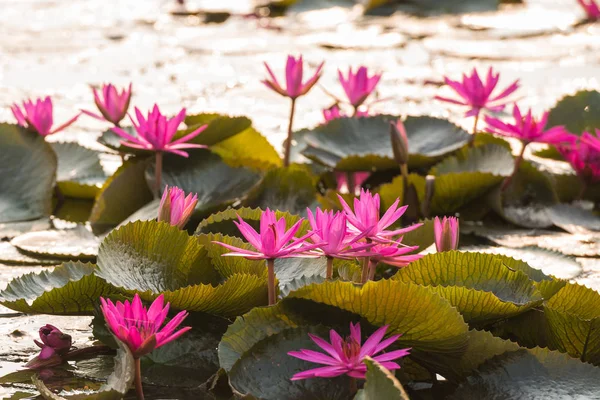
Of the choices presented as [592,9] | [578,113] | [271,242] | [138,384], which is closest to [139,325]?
[138,384]

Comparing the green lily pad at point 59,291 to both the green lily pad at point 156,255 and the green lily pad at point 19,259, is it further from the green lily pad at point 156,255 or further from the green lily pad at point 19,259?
the green lily pad at point 19,259

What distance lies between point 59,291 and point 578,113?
1663 mm

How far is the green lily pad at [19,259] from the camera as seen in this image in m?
1.92

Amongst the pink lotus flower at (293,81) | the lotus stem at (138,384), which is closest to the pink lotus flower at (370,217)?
the lotus stem at (138,384)

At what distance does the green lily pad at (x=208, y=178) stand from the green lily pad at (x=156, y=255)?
52 centimetres

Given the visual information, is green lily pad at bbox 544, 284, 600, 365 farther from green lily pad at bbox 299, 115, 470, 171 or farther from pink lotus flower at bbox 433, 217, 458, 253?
green lily pad at bbox 299, 115, 470, 171

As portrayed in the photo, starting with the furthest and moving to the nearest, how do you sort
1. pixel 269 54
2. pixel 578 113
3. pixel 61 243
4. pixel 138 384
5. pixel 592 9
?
1. pixel 592 9
2. pixel 269 54
3. pixel 578 113
4. pixel 61 243
5. pixel 138 384

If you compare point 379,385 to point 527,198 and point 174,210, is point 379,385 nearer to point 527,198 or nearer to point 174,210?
point 174,210

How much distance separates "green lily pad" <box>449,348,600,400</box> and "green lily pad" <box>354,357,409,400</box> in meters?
0.21

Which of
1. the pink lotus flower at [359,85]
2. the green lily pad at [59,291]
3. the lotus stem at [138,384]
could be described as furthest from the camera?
the pink lotus flower at [359,85]

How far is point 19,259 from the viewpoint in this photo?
1.94 m

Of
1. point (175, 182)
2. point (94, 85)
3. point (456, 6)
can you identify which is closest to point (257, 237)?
point (175, 182)

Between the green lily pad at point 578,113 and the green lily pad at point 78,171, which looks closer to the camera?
the green lily pad at point 78,171

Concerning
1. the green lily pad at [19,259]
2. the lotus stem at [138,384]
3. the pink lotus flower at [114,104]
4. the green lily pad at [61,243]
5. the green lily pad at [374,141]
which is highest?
the pink lotus flower at [114,104]
